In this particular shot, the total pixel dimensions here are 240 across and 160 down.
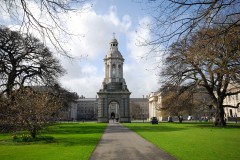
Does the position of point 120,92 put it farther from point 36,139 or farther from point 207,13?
point 207,13

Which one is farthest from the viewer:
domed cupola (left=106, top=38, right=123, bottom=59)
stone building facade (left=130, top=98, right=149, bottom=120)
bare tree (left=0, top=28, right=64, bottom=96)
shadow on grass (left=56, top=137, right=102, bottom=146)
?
stone building facade (left=130, top=98, right=149, bottom=120)

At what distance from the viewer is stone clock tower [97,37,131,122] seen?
7679cm

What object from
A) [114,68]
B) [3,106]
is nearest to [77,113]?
[114,68]

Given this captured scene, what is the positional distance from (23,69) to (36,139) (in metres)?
18.7

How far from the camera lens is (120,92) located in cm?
7875

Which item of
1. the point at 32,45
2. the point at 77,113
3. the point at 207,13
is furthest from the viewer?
the point at 77,113

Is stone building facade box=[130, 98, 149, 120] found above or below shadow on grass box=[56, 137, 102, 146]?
above

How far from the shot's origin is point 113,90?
79250mm

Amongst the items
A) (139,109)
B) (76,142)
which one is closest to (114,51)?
(76,142)

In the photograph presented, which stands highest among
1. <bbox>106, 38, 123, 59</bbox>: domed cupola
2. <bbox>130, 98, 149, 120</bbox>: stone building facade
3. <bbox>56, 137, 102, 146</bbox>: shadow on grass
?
<bbox>106, 38, 123, 59</bbox>: domed cupola

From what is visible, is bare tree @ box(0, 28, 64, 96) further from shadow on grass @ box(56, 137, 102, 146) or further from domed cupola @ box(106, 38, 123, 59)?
domed cupola @ box(106, 38, 123, 59)

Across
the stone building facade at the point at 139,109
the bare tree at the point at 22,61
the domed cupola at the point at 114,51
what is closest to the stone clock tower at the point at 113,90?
the domed cupola at the point at 114,51

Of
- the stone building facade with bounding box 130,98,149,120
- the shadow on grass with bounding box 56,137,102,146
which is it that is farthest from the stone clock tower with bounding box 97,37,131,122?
the stone building facade with bounding box 130,98,149,120

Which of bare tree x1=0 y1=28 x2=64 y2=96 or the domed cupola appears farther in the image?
the domed cupola
